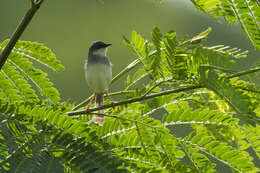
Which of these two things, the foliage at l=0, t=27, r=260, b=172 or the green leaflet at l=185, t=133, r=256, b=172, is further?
the green leaflet at l=185, t=133, r=256, b=172

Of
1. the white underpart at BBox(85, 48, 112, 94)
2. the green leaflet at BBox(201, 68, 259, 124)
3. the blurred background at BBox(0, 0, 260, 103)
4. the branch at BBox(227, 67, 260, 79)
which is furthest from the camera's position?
the blurred background at BBox(0, 0, 260, 103)

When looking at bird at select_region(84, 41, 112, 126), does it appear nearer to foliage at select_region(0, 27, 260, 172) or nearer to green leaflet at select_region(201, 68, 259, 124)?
foliage at select_region(0, 27, 260, 172)

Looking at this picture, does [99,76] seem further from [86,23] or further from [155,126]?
[86,23]

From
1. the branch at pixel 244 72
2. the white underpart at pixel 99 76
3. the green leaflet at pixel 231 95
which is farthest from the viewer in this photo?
the white underpart at pixel 99 76

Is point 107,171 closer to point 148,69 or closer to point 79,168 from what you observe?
point 79,168

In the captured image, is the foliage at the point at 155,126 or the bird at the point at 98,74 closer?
the foliage at the point at 155,126

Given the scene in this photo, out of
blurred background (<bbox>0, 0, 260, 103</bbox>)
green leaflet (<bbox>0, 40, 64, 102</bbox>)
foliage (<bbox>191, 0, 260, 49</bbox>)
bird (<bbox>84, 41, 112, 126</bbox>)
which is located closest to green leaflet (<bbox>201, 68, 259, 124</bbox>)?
foliage (<bbox>191, 0, 260, 49</bbox>)

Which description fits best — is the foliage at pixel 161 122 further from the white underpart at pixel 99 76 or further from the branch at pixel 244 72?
the white underpart at pixel 99 76

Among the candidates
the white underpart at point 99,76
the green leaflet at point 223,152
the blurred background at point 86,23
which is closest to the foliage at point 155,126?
the green leaflet at point 223,152

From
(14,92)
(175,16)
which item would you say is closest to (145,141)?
(14,92)

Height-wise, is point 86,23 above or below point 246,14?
above

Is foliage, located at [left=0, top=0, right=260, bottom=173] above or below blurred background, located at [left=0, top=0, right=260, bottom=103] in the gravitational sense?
below

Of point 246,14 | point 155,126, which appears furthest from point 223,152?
point 246,14

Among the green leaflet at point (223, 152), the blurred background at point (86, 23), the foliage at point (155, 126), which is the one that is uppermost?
the blurred background at point (86, 23)
